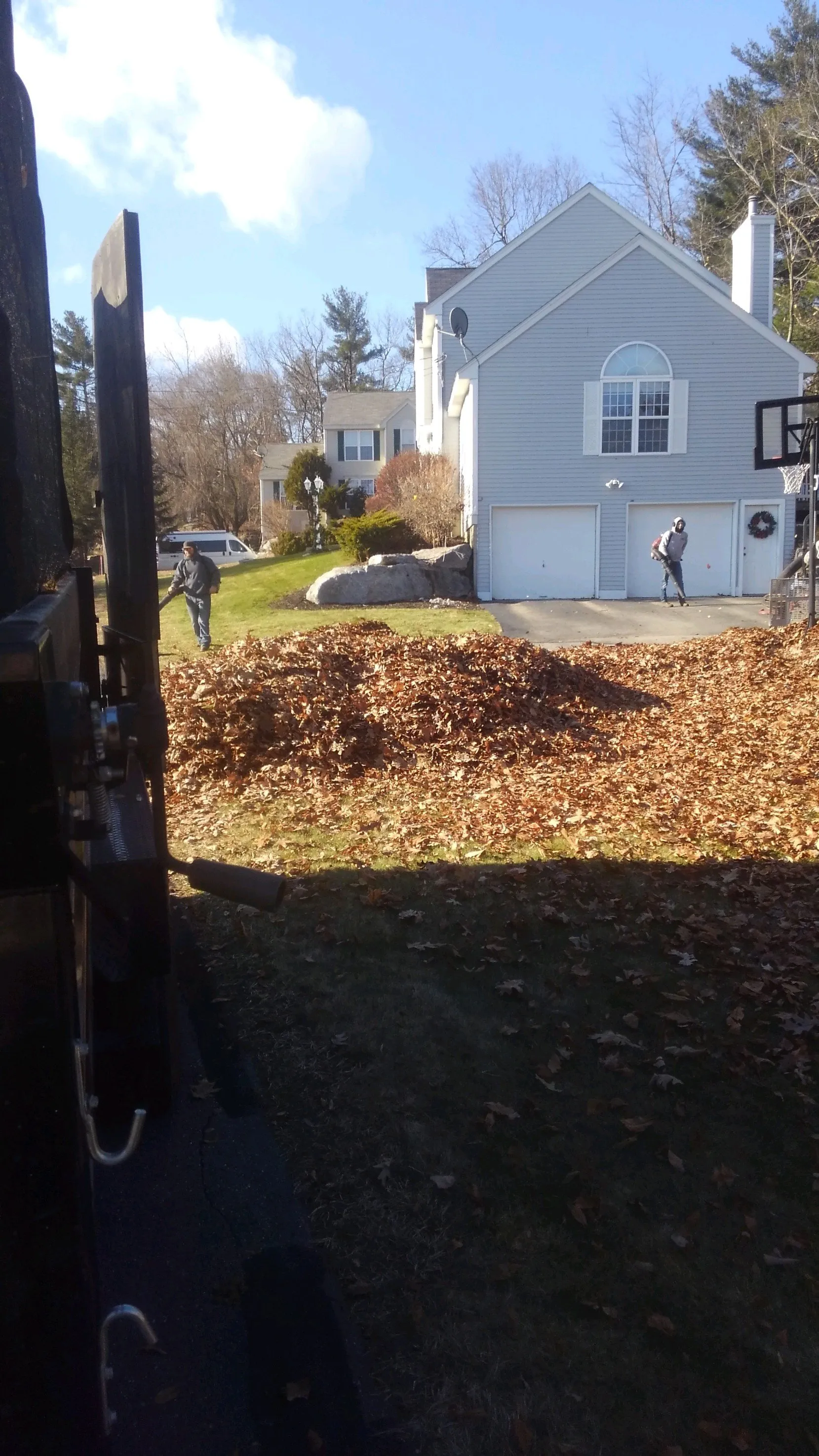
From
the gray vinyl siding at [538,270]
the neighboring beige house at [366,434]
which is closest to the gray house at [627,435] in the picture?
the gray vinyl siding at [538,270]

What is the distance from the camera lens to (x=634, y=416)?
2661 cm

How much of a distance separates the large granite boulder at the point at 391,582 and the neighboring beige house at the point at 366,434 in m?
30.6

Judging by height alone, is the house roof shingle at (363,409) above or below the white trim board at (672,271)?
above

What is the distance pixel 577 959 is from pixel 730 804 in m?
3.11

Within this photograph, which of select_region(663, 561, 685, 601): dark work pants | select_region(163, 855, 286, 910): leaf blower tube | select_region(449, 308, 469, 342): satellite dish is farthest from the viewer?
select_region(449, 308, 469, 342): satellite dish

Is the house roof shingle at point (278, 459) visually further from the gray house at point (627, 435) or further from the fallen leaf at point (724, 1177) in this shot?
the fallen leaf at point (724, 1177)

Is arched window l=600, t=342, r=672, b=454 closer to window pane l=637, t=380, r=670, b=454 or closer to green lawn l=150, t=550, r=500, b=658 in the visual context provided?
window pane l=637, t=380, r=670, b=454

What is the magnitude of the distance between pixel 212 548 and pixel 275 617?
78.3 feet

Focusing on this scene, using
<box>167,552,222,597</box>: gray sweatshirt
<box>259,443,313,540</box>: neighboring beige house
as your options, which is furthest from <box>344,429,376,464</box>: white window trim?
<box>167,552,222,597</box>: gray sweatshirt

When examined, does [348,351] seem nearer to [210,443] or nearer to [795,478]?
[210,443]

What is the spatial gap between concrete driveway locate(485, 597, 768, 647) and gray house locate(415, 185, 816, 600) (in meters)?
1.24

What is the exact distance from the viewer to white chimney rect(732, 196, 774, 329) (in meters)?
27.5

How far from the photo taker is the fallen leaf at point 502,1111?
13.7ft

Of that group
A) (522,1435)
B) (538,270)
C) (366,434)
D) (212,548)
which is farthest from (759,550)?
(366,434)
